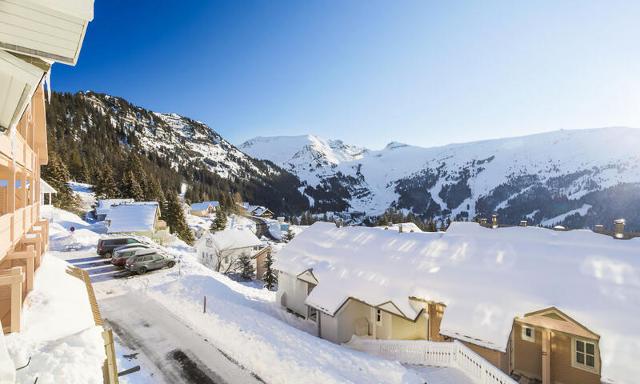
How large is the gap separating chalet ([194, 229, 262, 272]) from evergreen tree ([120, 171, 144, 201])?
2542 centimetres

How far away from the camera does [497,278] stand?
1622 centimetres

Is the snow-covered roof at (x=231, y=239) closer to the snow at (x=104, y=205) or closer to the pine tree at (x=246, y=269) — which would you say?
the pine tree at (x=246, y=269)

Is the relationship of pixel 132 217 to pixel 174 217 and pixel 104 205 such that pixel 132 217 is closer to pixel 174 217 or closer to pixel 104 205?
pixel 174 217

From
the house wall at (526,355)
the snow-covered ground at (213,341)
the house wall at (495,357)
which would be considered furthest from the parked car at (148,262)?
the house wall at (526,355)

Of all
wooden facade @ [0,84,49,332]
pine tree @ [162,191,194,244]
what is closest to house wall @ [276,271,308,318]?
wooden facade @ [0,84,49,332]

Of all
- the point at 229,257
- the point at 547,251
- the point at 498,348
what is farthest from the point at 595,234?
the point at 229,257

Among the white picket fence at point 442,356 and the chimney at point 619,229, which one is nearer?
the white picket fence at point 442,356

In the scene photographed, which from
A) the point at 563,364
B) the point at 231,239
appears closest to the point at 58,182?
the point at 231,239

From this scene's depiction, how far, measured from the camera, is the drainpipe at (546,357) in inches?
547

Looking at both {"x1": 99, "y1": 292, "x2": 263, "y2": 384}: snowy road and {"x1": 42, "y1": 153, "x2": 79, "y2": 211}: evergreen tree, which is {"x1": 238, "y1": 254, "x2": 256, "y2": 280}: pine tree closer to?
{"x1": 99, "y1": 292, "x2": 263, "y2": 384}: snowy road

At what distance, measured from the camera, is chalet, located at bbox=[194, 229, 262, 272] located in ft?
173

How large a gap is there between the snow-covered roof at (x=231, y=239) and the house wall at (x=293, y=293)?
29703 mm

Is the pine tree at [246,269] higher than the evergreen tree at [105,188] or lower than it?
lower

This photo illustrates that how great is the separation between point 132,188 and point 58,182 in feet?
52.8
